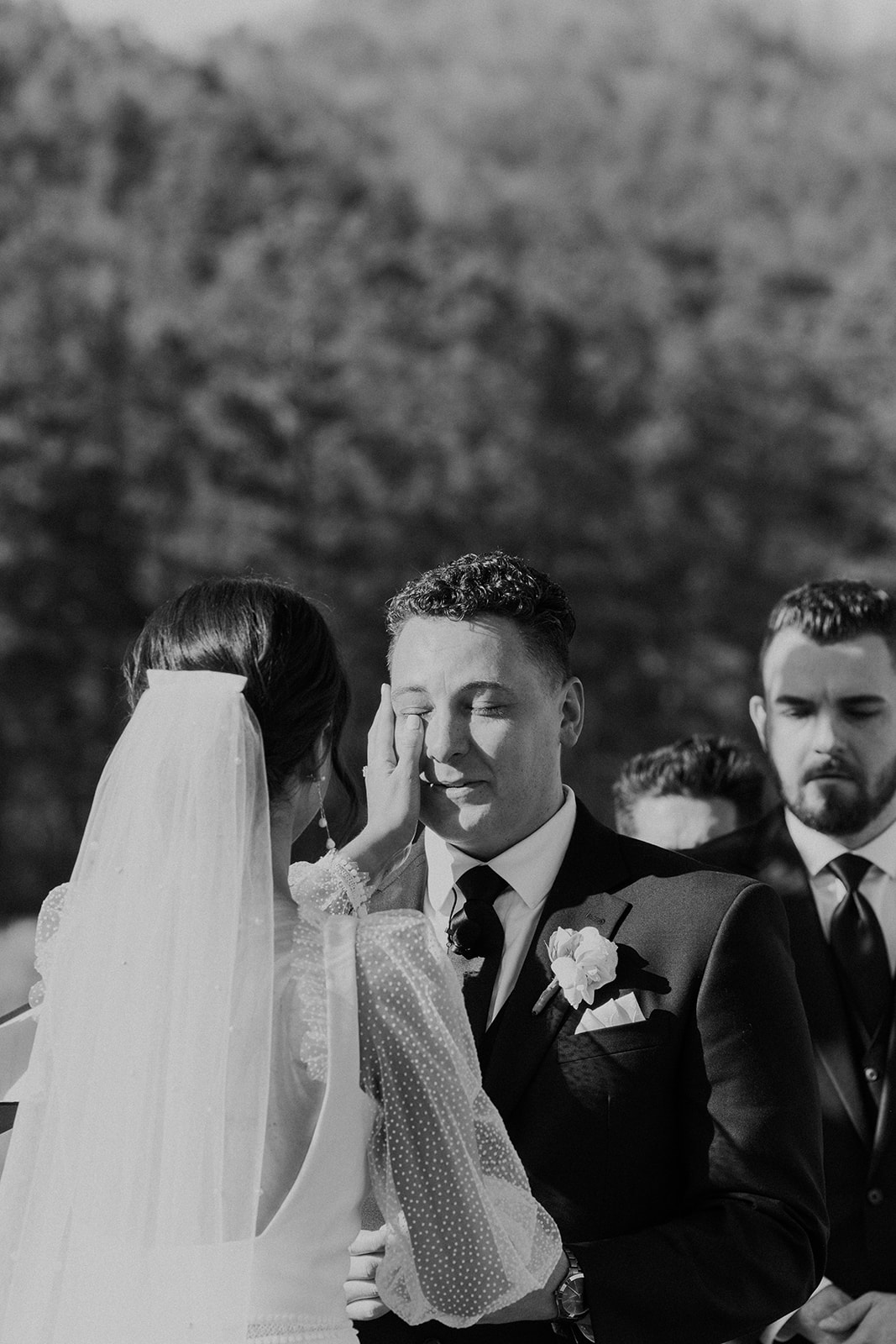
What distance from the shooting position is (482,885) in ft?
9.75

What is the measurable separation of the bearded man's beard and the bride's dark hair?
1700 mm

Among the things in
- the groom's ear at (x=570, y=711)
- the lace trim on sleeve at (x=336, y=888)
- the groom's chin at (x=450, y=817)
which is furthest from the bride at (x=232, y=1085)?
the groom's ear at (x=570, y=711)

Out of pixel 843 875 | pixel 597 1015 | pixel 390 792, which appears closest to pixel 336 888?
pixel 390 792

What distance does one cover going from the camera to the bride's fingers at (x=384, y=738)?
305cm

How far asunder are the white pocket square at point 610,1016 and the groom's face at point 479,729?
15.5 inches

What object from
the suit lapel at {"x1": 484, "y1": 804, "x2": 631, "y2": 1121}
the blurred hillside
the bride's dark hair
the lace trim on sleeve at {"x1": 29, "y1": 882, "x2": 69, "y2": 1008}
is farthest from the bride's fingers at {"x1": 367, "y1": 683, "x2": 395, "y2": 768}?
the blurred hillside

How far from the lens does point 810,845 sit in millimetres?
3844

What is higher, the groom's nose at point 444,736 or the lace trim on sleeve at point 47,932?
the groom's nose at point 444,736

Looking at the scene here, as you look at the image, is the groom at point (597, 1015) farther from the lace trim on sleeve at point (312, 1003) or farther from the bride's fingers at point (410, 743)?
the lace trim on sleeve at point (312, 1003)

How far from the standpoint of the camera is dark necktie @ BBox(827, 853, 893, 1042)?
3.61 metres

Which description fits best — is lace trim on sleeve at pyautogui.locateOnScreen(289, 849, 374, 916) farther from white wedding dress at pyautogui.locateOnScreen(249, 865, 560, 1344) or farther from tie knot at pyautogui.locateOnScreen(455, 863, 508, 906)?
white wedding dress at pyautogui.locateOnScreen(249, 865, 560, 1344)

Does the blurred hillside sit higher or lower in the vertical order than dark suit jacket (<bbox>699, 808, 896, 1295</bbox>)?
higher

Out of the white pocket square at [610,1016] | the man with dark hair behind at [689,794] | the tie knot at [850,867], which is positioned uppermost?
the man with dark hair behind at [689,794]

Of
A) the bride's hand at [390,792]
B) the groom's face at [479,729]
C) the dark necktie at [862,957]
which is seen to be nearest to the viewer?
the bride's hand at [390,792]
